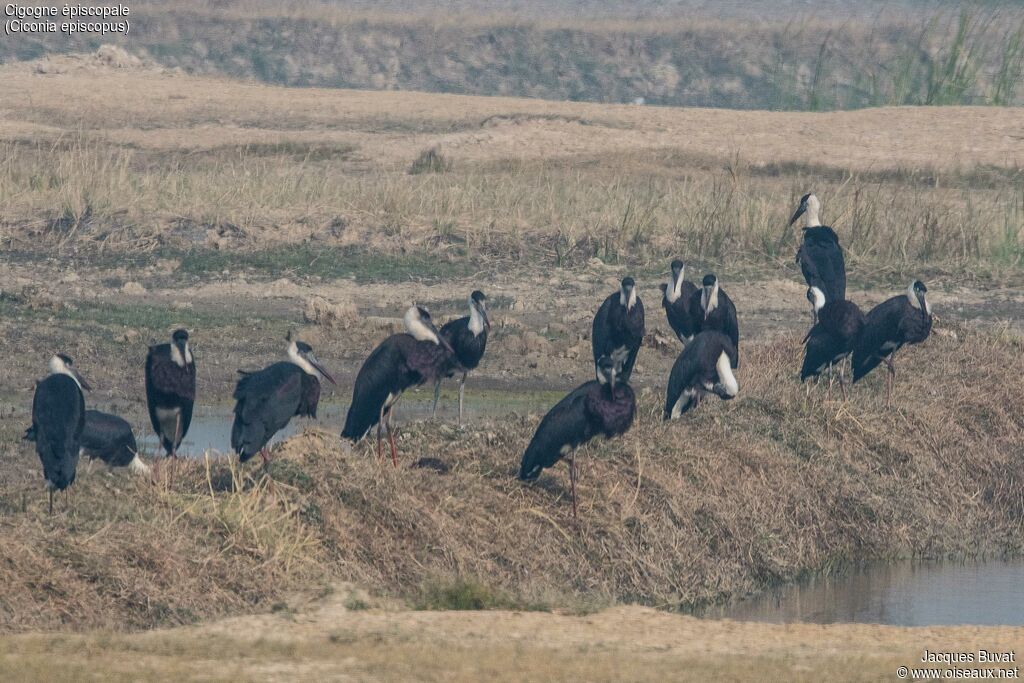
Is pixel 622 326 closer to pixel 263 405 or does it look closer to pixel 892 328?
pixel 892 328

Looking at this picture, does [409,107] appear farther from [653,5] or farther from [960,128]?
[653,5]

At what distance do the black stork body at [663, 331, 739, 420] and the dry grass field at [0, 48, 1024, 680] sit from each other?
23cm

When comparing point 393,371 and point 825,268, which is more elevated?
point 825,268

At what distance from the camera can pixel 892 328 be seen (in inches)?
547

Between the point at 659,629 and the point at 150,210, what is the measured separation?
15209 mm

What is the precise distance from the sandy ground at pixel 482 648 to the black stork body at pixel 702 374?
11.4ft

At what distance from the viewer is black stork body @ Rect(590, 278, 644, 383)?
1360cm

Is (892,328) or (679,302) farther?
(679,302)

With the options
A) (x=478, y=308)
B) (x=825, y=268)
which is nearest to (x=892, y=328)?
(x=825, y=268)

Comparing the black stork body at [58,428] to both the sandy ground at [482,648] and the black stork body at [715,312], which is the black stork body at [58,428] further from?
the black stork body at [715,312]

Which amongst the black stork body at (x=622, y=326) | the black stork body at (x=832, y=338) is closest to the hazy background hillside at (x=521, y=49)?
the black stork body at (x=832, y=338)

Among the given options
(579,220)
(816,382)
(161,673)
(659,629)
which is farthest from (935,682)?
(579,220)

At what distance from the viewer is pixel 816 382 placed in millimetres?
14336

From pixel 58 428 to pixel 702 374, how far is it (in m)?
4.31
